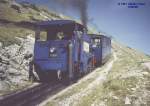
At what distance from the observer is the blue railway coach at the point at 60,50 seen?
1562 centimetres

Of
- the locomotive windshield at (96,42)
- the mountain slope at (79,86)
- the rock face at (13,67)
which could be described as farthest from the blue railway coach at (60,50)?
the locomotive windshield at (96,42)

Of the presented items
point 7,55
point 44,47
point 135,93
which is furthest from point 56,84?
point 135,93

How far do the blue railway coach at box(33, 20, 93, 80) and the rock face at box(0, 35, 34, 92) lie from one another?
3.69 ft

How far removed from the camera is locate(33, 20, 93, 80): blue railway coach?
15.6 metres

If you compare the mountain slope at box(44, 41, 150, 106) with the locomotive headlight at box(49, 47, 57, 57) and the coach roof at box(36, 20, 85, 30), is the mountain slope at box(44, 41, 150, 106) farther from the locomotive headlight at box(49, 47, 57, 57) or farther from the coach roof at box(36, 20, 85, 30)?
the coach roof at box(36, 20, 85, 30)

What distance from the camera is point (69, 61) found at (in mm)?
15383

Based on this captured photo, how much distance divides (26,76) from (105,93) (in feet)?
22.8

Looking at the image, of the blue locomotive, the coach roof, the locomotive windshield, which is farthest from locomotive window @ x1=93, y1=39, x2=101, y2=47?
the coach roof

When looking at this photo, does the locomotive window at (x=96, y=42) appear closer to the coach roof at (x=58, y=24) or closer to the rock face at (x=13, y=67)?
the coach roof at (x=58, y=24)

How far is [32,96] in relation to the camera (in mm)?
12609

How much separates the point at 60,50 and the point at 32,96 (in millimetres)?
4328

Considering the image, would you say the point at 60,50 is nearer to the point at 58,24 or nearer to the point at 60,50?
the point at 60,50

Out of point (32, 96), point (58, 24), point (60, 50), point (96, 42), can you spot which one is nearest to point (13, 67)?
point (60, 50)

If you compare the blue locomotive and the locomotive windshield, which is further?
the locomotive windshield
